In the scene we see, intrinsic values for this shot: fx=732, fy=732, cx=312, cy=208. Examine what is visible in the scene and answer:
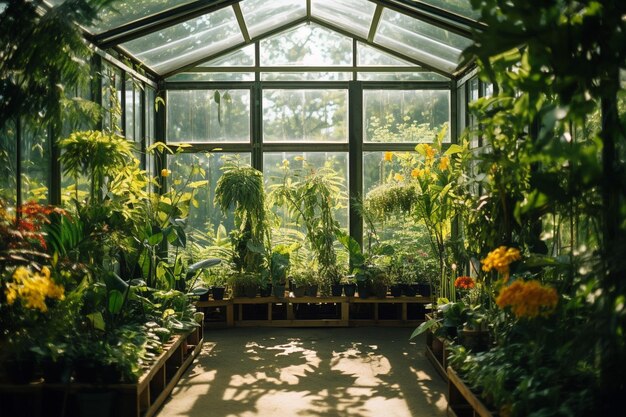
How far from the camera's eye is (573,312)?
3.59m

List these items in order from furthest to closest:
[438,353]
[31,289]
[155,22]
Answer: [155,22]
[438,353]
[31,289]

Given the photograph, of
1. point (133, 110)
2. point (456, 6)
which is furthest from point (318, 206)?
point (456, 6)

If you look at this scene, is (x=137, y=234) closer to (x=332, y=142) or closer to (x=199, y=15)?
(x=199, y=15)

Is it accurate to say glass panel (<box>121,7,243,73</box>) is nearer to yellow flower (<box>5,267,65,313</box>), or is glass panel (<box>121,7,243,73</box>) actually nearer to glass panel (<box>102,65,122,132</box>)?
glass panel (<box>102,65,122,132</box>)

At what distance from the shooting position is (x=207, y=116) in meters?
8.84

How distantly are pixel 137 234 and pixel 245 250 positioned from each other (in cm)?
240

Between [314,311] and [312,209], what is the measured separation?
1137mm

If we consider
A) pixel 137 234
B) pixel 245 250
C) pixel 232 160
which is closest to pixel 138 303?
pixel 137 234

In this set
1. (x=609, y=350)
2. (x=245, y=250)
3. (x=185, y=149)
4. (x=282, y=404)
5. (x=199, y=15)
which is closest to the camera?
(x=609, y=350)

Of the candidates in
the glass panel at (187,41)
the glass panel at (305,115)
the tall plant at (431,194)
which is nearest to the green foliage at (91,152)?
the glass panel at (187,41)

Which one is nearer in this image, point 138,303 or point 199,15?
point 138,303

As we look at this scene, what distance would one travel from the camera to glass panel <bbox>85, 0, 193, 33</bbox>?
6.03 m

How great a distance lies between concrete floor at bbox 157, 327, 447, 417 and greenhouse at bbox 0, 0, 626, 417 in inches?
1.2

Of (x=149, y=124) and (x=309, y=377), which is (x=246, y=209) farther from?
(x=309, y=377)
